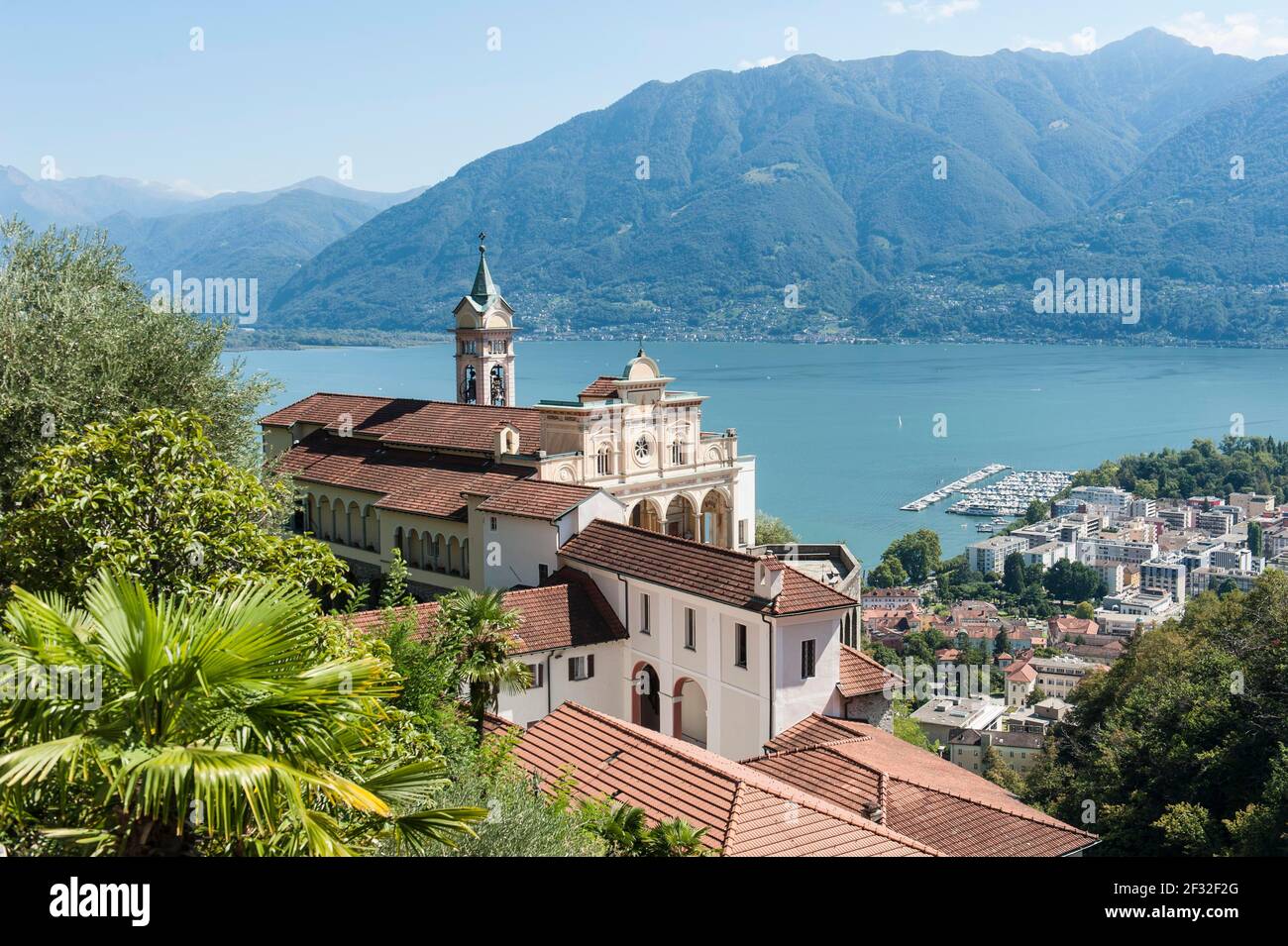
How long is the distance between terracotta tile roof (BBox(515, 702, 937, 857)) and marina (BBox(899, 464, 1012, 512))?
113594mm

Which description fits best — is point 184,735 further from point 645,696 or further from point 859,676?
point 645,696

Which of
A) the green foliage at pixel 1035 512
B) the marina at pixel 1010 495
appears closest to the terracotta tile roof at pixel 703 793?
the marina at pixel 1010 495

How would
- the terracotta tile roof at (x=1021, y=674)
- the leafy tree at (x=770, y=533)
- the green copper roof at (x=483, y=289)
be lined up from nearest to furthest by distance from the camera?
1. the green copper roof at (x=483, y=289)
2. the leafy tree at (x=770, y=533)
3. the terracotta tile roof at (x=1021, y=674)

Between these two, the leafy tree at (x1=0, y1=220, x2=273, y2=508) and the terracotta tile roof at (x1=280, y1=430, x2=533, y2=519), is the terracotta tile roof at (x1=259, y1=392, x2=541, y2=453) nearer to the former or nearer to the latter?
the terracotta tile roof at (x1=280, y1=430, x2=533, y2=519)

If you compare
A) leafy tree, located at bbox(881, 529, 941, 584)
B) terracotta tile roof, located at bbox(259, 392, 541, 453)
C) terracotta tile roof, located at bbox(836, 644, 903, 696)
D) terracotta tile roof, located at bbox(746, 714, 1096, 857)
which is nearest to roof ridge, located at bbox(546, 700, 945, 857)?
terracotta tile roof, located at bbox(746, 714, 1096, 857)

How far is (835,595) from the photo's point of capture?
64.8 feet

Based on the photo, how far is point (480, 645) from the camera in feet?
54.4

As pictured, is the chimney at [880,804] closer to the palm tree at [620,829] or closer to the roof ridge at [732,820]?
the roof ridge at [732,820]

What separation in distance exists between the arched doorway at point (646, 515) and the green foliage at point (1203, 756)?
12.5 m

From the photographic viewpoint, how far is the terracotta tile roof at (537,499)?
2462 cm

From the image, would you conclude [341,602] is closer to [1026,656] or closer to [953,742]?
[953,742]

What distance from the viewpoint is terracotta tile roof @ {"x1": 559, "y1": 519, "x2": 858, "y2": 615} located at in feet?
64.3

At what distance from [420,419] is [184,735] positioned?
28.5m

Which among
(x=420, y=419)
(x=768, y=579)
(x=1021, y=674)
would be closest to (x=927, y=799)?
(x=768, y=579)
